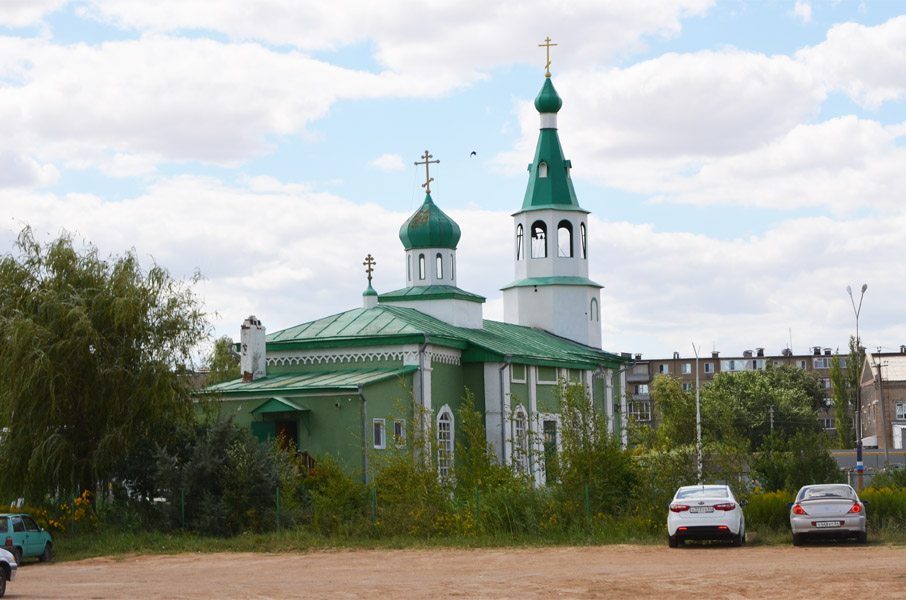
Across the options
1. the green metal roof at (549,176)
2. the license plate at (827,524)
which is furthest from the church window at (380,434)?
the green metal roof at (549,176)

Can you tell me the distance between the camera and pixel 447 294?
44.5 m

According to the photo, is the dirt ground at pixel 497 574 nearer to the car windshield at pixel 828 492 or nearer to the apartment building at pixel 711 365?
the car windshield at pixel 828 492

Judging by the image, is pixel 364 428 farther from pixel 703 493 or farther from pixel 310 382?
pixel 703 493

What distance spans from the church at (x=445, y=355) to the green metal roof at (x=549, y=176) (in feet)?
0.18

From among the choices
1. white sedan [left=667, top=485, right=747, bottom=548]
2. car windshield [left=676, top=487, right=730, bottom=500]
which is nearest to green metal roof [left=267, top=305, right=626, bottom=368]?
car windshield [left=676, top=487, right=730, bottom=500]

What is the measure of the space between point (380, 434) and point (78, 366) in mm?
9437

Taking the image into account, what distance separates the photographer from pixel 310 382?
36344 millimetres

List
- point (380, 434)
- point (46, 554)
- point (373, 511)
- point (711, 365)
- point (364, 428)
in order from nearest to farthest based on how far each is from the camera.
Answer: point (46, 554) < point (373, 511) < point (364, 428) < point (380, 434) < point (711, 365)

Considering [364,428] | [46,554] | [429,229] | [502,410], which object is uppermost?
[429,229]

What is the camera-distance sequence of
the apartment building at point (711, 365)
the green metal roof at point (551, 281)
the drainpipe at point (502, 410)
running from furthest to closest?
the apartment building at point (711, 365) → the green metal roof at point (551, 281) → the drainpipe at point (502, 410)

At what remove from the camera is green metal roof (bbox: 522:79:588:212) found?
2096 inches

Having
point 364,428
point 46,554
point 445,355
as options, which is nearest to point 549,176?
point 445,355

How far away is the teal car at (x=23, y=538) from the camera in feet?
80.6

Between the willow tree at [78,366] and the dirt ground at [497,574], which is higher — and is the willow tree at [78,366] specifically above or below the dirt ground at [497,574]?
above
